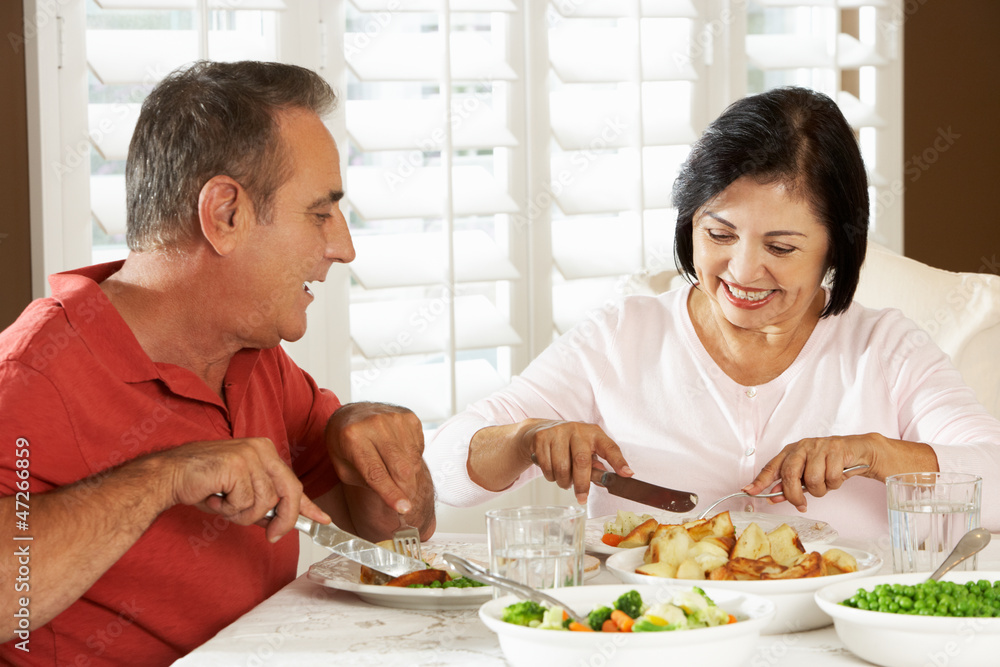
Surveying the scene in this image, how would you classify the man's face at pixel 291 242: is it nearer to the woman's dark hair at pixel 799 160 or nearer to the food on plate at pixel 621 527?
the food on plate at pixel 621 527

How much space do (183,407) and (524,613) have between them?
63 centimetres

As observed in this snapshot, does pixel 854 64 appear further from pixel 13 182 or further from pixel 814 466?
pixel 13 182

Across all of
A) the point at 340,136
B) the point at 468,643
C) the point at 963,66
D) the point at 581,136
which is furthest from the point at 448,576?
the point at 963,66

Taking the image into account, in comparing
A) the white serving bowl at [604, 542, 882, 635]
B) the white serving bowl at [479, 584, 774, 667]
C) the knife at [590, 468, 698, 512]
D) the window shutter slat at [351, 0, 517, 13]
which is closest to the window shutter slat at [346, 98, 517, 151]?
the window shutter slat at [351, 0, 517, 13]

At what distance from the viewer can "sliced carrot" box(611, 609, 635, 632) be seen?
0.93 meters

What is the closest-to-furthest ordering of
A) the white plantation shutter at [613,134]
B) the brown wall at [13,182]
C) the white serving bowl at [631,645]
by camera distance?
1. the white serving bowl at [631,645]
2. the brown wall at [13,182]
3. the white plantation shutter at [613,134]

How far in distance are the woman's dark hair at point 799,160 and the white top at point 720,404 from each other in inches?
6.5

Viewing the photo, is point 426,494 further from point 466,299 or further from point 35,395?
point 466,299

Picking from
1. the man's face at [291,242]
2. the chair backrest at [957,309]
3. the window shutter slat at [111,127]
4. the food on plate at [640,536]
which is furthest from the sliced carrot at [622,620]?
the window shutter slat at [111,127]

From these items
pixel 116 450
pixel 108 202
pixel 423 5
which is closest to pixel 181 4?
pixel 108 202

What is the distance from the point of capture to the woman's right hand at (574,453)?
157 centimetres

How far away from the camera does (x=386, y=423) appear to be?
155 centimetres

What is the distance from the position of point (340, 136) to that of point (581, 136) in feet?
1.99

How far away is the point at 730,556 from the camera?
47.0 inches
